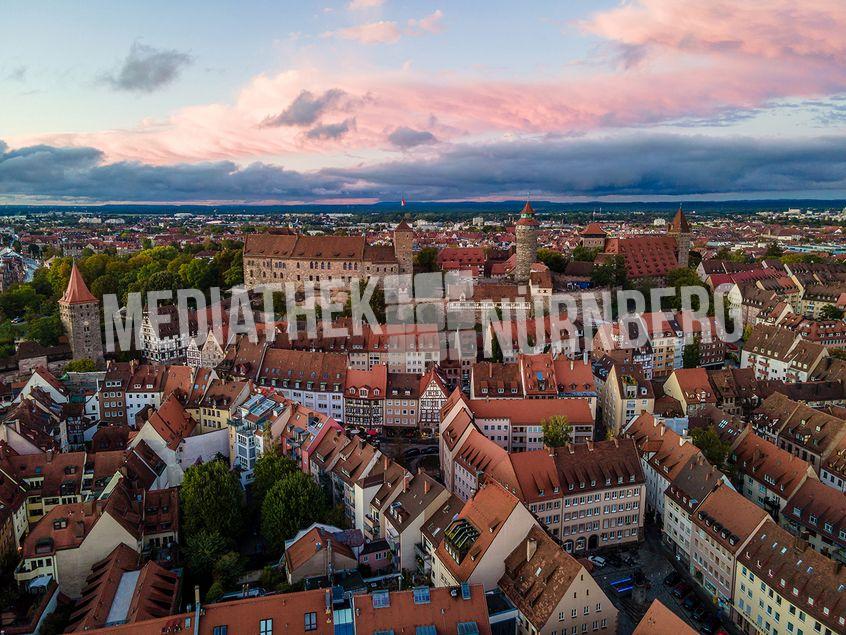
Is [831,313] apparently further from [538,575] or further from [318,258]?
[538,575]

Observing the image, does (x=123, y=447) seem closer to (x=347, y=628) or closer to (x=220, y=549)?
(x=220, y=549)

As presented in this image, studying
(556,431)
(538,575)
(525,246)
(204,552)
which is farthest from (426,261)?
(538,575)

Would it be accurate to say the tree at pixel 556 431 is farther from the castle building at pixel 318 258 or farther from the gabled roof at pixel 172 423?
the castle building at pixel 318 258

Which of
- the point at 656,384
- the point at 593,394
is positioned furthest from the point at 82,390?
the point at 656,384

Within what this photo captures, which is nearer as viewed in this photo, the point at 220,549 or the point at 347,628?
the point at 347,628

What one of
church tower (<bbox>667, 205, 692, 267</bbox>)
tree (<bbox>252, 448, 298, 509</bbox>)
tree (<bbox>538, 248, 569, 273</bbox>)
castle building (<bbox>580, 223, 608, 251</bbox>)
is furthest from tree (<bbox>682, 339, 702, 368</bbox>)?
castle building (<bbox>580, 223, 608, 251</bbox>)

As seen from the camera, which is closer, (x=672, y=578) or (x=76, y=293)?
(x=672, y=578)
